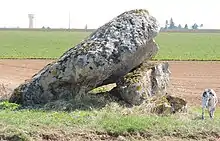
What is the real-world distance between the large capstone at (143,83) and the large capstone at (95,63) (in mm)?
290

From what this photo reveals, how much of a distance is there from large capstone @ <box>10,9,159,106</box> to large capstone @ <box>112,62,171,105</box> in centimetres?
29

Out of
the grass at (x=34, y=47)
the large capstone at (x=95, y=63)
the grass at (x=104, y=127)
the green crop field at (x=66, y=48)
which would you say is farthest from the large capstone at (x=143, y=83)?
the grass at (x=34, y=47)

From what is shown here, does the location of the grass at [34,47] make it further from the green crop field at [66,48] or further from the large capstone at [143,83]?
the large capstone at [143,83]

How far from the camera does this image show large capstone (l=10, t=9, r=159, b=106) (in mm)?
10898

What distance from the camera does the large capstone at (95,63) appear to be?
1090 centimetres

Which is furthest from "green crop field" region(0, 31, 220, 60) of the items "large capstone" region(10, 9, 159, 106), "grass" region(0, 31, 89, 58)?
"large capstone" region(10, 9, 159, 106)

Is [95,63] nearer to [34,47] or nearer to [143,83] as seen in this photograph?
[143,83]

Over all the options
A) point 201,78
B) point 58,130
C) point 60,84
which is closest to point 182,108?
point 60,84

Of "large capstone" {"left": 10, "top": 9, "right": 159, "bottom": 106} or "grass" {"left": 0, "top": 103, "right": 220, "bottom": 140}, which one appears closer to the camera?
"grass" {"left": 0, "top": 103, "right": 220, "bottom": 140}

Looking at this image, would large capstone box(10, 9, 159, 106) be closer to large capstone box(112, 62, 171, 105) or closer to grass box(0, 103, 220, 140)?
large capstone box(112, 62, 171, 105)

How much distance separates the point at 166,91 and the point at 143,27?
181 centimetres

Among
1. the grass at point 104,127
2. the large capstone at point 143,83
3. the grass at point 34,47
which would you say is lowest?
the grass at point 34,47

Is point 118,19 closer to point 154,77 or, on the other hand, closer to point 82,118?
point 154,77

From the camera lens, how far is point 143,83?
36.5 ft
